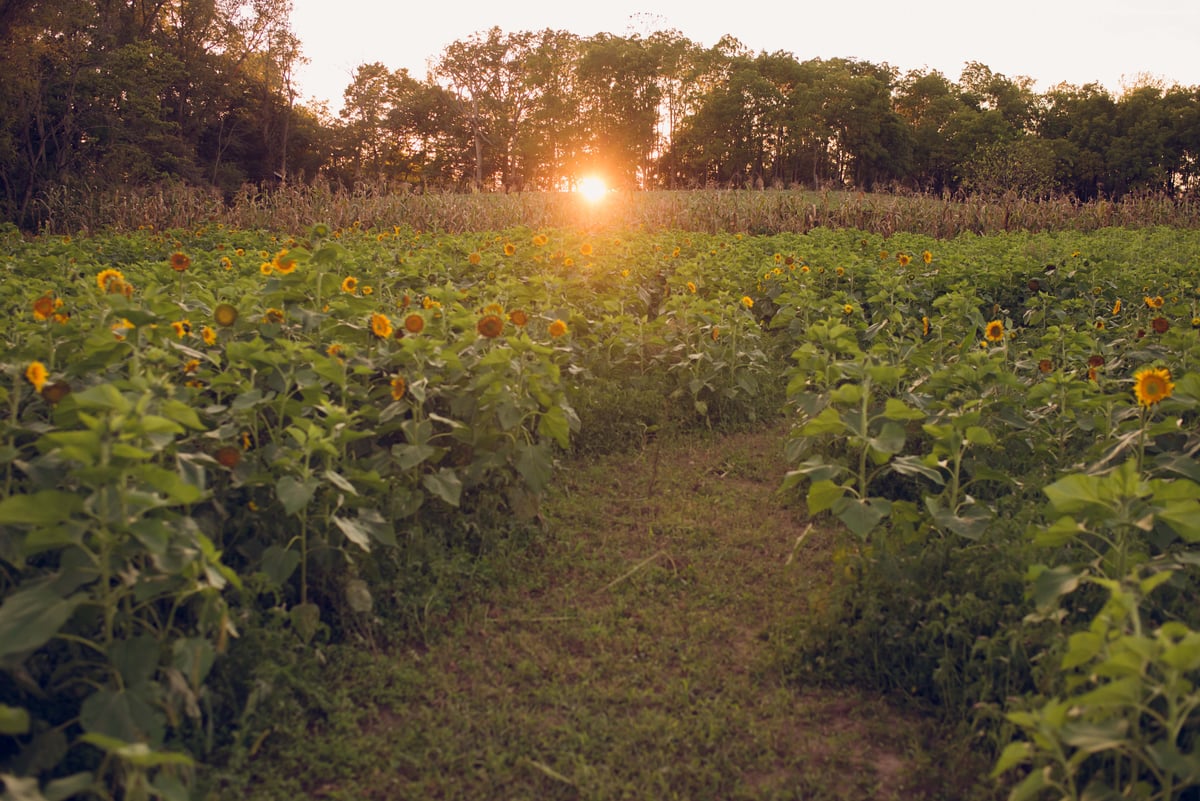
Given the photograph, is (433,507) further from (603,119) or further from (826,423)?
(603,119)

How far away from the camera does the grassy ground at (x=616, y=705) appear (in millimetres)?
2344

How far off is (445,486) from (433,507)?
1.00 ft

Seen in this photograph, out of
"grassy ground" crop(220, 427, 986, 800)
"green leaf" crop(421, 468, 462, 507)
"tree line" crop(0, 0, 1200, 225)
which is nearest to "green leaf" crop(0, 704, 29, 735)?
"grassy ground" crop(220, 427, 986, 800)

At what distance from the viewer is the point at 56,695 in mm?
2199

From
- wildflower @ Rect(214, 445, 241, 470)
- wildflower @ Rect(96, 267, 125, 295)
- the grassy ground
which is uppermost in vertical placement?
wildflower @ Rect(96, 267, 125, 295)

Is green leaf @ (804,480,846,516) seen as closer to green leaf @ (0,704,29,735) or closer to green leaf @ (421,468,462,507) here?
green leaf @ (421,468,462,507)

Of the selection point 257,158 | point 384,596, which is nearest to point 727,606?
point 384,596

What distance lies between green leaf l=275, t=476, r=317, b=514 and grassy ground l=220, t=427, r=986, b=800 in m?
0.58

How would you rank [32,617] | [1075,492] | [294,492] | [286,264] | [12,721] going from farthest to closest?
[286,264] < [294,492] < [1075,492] < [32,617] < [12,721]

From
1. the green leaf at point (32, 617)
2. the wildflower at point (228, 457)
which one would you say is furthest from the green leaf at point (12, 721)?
the wildflower at point (228, 457)

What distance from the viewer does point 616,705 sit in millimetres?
2697

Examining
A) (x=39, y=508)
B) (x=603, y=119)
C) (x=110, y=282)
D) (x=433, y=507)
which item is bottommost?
(x=433, y=507)

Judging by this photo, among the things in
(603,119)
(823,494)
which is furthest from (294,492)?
(603,119)

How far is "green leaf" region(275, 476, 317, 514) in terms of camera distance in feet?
8.38
